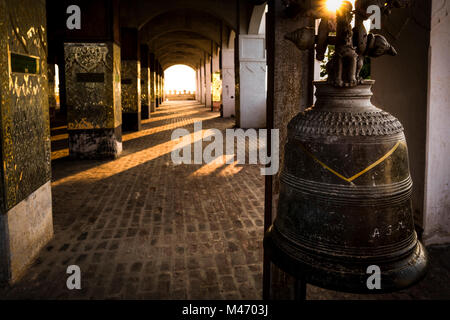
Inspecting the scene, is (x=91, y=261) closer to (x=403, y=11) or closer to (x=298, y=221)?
(x=298, y=221)

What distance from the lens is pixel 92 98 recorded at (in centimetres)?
946

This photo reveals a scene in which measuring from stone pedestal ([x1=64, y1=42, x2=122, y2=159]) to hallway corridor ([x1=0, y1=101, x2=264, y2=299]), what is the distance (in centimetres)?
149

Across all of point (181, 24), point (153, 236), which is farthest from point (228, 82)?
point (153, 236)

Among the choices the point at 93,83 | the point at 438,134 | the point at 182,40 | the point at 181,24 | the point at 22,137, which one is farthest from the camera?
the point at 182,40

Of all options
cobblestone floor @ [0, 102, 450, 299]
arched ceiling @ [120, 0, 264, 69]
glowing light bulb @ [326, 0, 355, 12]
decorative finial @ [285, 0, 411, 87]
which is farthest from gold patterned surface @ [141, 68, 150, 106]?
decorative finial @ [285, 0, 411, 87]

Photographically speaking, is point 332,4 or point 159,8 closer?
point 332,4

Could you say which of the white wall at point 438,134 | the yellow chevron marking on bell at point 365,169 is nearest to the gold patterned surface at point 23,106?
the yellow chevron marking on bell at point 365,169

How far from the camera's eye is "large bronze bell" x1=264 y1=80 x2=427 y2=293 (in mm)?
1486

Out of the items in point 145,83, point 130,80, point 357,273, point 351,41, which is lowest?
point 357,273

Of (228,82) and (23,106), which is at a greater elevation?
(228,82)

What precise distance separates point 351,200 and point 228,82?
71.0 ft

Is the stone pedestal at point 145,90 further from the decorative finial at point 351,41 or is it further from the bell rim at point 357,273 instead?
the bell rim at point 357,273

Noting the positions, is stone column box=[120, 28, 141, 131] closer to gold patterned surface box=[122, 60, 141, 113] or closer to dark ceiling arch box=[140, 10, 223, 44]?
gold patterned surface box=[122, 60, 141, 113]

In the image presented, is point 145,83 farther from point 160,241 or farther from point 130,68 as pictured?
point 160,241
